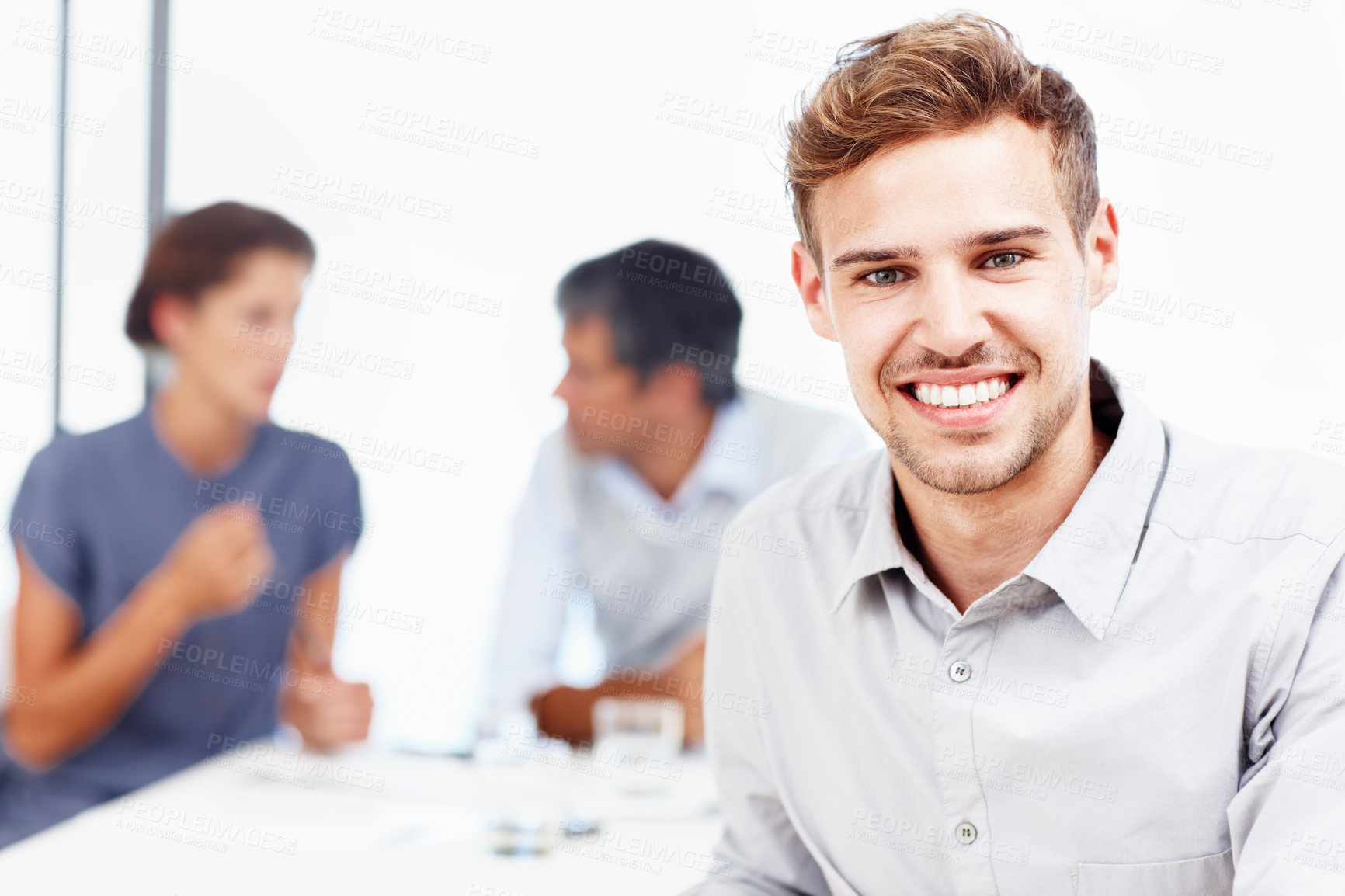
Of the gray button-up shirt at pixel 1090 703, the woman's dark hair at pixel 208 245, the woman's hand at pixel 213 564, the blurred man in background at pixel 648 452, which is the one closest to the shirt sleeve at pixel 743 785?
the gray button-up shirt at pixel 1090 703

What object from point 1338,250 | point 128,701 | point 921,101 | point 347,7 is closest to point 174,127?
point 347,7

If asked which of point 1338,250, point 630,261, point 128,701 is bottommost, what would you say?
point 128,701

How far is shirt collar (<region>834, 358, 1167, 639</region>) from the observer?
924 mm

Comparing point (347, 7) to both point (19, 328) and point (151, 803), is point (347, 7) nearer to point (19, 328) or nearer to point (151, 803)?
point (19, 328)

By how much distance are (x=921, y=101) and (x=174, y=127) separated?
2709 mm

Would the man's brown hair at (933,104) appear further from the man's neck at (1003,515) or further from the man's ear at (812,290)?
the man's neck at (1003,515)

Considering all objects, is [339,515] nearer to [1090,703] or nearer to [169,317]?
[169,317]

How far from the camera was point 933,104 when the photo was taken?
3.16 feet

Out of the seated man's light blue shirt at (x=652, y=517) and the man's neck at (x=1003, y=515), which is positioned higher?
the man's neck at (x=1003, y=515)

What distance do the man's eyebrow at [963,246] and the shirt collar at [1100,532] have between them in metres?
0.22

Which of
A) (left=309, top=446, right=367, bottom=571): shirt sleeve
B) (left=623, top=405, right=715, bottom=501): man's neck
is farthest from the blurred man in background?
(left=309, top=446, right=367, bottom=571): shirt sleeve

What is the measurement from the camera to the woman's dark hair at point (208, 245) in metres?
2.09

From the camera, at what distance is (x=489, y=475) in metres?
3.70

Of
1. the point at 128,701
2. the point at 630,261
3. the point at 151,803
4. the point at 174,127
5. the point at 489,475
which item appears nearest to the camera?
the point at 151,803
